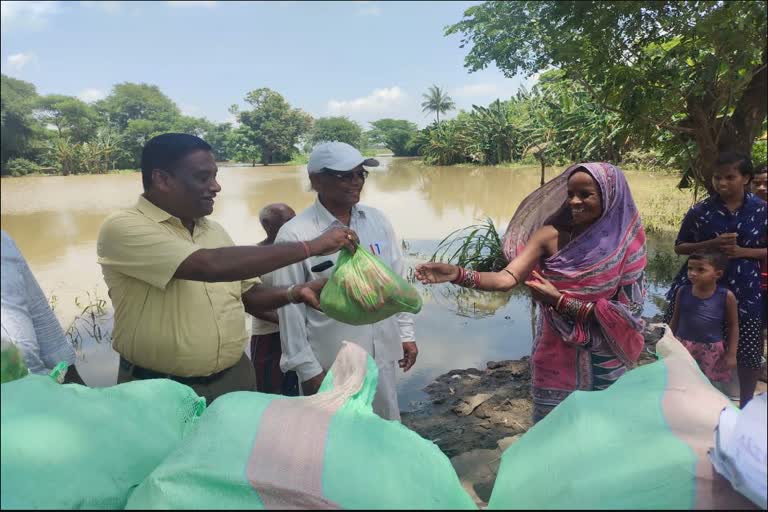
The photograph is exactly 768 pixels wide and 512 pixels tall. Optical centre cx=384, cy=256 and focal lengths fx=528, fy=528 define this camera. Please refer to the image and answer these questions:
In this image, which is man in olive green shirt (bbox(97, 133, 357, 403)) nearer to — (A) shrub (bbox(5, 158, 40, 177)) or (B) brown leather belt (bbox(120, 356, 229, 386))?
(B) brown leather belt (bbox(120, 356, 229, 386))

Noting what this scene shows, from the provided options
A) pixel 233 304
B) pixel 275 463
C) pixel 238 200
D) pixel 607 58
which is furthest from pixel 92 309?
pixel 275 463

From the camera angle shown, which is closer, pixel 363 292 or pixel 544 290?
pixel 363 292

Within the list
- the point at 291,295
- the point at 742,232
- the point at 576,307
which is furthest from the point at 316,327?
the point at 742,232

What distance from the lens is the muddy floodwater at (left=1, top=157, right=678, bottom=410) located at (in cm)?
160

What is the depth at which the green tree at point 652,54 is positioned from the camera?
138 inches

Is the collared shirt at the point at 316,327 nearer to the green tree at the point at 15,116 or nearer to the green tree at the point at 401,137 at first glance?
the green tree at the point at 15,116

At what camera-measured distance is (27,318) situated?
99cm

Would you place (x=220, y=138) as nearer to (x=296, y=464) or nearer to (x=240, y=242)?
(x=296, y=464)

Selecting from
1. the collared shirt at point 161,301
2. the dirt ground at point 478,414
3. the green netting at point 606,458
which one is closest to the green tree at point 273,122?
the collared shirt at point 161,301

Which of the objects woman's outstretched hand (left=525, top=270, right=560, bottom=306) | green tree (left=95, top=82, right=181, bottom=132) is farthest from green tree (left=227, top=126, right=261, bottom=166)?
woman's outstretched hand (left=525, top=270, right=560, bottom=306)

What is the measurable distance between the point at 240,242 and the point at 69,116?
619cm

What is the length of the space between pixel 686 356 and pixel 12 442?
1.20m

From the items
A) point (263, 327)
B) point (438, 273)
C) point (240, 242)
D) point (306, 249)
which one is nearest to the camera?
point (306, 249)

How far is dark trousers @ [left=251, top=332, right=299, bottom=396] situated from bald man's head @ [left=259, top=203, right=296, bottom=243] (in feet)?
2.05
